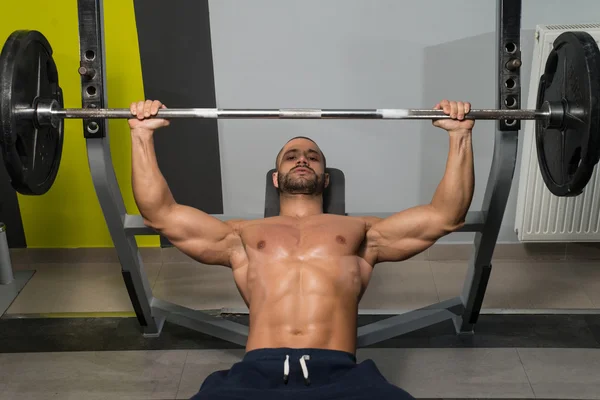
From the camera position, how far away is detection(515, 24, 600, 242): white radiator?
2.78 meters

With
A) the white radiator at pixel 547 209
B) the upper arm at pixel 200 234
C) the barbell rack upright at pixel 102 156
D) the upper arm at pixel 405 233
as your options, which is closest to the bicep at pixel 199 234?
the upper arm at pixel 200 234

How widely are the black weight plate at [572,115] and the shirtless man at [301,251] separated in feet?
0.88

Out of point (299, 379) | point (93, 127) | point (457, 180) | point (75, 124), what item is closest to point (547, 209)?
point (457, 180)

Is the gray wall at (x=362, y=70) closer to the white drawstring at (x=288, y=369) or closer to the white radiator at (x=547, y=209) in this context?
the white radiator at (x=547, y=209)

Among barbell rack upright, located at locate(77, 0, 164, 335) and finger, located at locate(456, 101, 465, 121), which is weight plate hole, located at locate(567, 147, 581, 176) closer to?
finger, located at locate(456, 101, 465, 121)

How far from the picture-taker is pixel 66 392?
2.29m

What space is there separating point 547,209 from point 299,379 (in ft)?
5.17

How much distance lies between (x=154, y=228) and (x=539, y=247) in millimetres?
1884

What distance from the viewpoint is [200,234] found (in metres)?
2.10

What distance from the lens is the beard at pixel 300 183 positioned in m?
2.22

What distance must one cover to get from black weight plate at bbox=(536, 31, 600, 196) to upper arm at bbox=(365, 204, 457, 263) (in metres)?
0.36

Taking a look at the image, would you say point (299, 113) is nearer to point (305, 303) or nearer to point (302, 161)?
point (302, 161)

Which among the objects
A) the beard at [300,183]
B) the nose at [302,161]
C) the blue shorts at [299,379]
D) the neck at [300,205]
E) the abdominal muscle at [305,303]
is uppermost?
the nose at [302,161]

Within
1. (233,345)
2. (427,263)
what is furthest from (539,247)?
(233,345)
